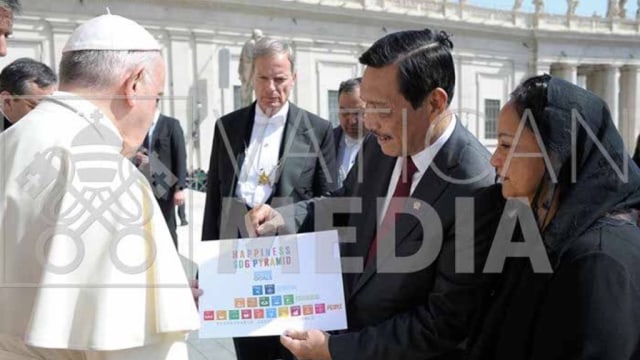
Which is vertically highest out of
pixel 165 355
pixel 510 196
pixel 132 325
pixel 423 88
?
pixel 423 88

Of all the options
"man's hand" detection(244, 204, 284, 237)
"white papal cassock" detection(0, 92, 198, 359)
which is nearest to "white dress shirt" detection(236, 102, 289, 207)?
"man's hand" detection(244, 204, 284, 237)

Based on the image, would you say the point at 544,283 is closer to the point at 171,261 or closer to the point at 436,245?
the point at 436,245

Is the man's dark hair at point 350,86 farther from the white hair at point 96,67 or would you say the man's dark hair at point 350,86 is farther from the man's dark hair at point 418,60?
the white hair at point 96,67

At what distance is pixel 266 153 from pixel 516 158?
208cm

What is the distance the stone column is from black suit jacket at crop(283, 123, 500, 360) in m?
43.7

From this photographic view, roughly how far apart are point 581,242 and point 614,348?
30 cm

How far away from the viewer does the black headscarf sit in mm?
1580

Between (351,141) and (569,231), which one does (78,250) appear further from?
(351,141)

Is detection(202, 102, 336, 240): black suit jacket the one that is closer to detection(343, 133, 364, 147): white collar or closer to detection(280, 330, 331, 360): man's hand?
detection(343, 133, 364, 147): white collar

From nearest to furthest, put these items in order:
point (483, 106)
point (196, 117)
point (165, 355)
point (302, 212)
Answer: point (165, 355), point (302, 212), point (196, 117), point (483, 106)

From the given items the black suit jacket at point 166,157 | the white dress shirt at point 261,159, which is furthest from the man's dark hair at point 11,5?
the black suit jacket at point 166,157

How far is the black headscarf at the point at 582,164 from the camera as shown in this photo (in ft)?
5.18

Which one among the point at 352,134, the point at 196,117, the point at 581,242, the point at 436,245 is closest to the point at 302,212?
the point at 436,245

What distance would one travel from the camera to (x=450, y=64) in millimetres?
2061
